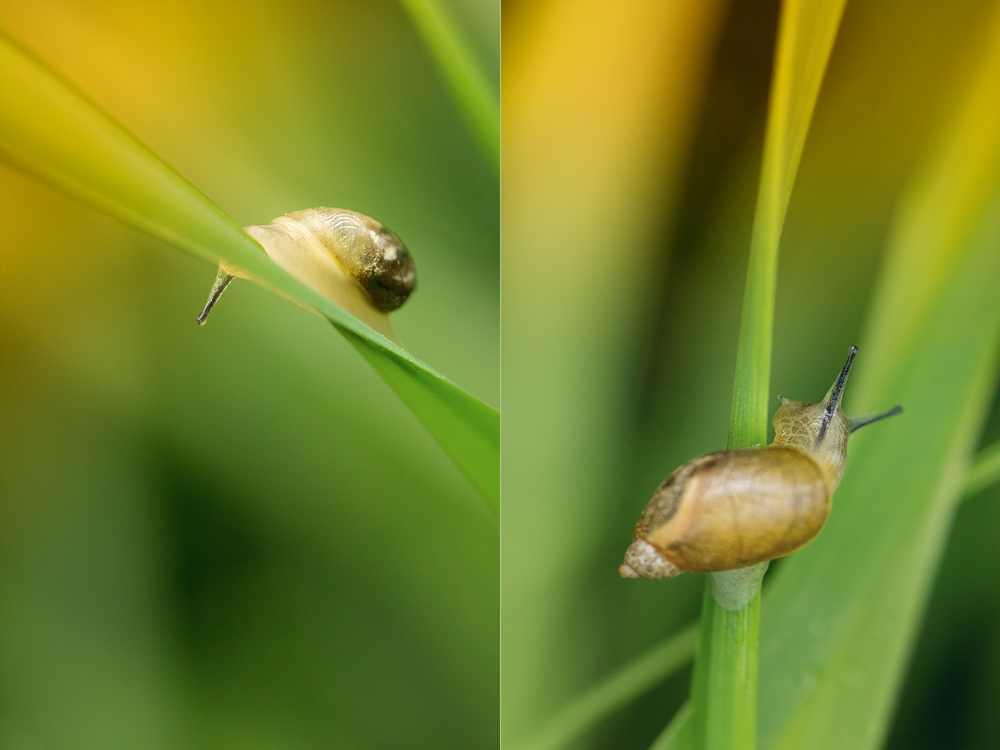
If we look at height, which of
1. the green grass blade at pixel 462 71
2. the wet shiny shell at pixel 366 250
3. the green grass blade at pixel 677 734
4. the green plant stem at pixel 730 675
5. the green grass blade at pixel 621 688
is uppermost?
the green grass blade at pixel 462 71

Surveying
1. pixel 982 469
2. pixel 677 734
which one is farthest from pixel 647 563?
pixel 982 469

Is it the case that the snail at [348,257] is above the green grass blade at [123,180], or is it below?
below

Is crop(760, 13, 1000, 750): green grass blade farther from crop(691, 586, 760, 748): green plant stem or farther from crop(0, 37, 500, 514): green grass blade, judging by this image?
crop(0, 37, 500, 514): green grass blade

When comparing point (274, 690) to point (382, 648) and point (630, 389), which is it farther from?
point (630, 389)

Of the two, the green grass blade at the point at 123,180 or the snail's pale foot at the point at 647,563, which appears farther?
the snail's pale foot at the point at 647,563

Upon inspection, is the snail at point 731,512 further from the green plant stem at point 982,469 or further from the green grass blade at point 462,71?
the green grass blade at point 462,71

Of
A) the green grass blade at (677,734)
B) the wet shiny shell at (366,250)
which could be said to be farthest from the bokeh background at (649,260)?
the wet shiny shell at (366,250)

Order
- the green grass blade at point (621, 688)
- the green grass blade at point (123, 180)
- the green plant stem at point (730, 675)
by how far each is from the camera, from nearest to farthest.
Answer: the green grass blade at point (123, 180)
the green plant stem at point (730, 675)
the green grass blade at point (621, 688)
